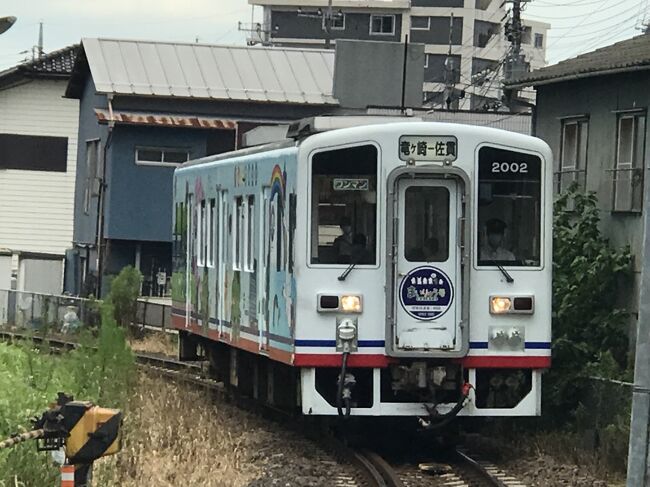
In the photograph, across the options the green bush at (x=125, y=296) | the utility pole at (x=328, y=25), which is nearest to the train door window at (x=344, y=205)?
the green bush at (x=125, y=296)

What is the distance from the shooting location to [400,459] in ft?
43.9

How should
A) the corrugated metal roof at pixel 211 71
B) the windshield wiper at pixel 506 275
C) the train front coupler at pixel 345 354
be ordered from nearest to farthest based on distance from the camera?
the train front coupler at pixel 345 354 < the windshield wiper at pixel 506 275 < the corrugated metal roof at pixel 211 71

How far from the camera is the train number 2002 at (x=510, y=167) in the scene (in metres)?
13.1

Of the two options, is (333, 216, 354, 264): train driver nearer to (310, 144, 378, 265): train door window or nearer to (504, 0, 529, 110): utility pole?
(310, 144, 378, 265): train door window

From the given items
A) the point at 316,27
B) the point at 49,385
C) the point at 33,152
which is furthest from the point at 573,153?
the point at 316,27

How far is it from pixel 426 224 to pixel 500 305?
92cm

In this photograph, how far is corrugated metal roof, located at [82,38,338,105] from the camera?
1304 inches

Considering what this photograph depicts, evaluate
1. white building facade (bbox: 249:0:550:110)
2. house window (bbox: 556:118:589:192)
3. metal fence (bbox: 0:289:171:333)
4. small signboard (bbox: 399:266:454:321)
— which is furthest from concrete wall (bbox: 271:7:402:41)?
small signboard (bbox: 399:266:454:321)

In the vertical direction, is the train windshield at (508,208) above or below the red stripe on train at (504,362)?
above

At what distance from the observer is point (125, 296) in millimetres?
26938

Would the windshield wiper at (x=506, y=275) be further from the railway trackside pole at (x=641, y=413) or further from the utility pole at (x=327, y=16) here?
the utility pole at (x=327, y=16)

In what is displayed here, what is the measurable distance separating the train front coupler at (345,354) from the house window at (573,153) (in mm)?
5741

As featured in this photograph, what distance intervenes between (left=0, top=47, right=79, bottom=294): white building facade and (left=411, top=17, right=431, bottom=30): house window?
30391 millimetres

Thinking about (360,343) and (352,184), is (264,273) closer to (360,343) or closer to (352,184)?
(352,184)
